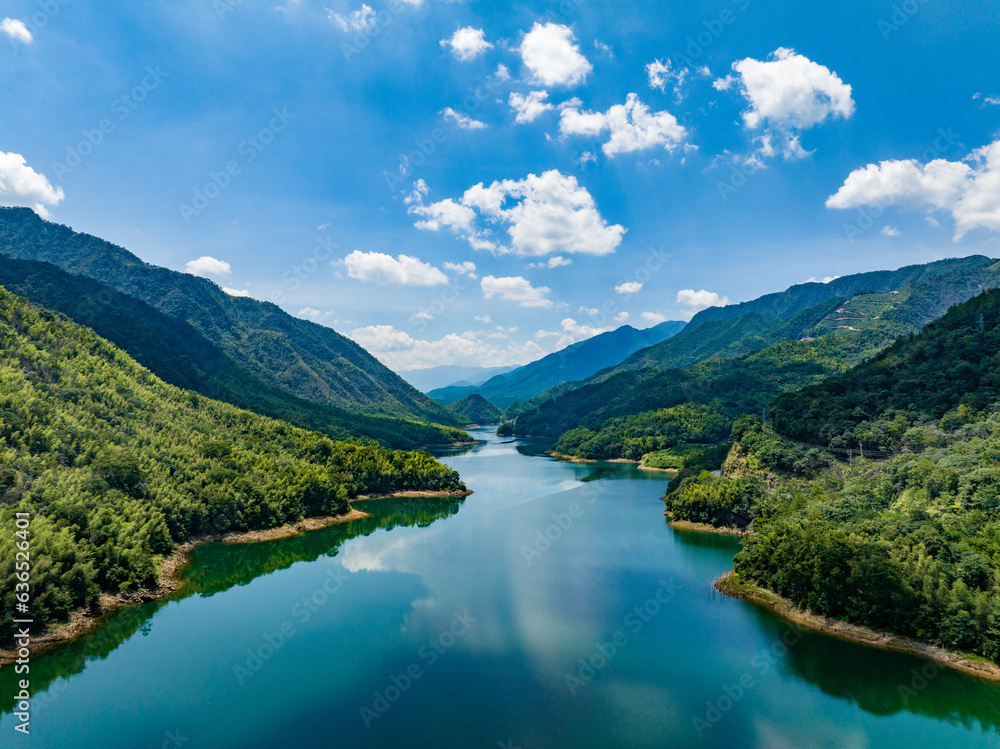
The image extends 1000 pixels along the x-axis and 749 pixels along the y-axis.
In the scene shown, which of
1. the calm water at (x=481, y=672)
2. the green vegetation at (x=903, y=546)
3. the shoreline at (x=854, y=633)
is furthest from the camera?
the green vegetation at (x=903, y=546)

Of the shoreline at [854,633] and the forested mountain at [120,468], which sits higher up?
the forested mountain at [120,468]

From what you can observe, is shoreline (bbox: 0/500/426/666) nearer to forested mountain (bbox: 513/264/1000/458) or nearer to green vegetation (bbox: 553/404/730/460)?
green vegetation (bbox: 553/404/730/460)

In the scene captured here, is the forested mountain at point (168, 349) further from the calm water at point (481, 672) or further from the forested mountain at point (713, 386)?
the calm water at point (481, 672)

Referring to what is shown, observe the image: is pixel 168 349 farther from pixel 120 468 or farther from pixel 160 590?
pixel 160 590

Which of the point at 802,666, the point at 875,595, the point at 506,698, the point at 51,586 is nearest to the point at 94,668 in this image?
the point at 51,586

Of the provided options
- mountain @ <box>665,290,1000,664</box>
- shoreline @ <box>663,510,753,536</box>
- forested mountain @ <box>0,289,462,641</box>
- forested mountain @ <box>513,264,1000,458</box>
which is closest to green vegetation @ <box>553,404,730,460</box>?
forested mountain @ <box>513,264,1000,458</box>

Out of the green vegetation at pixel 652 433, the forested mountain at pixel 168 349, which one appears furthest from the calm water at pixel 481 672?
the green vegetation at pixel 652 433
